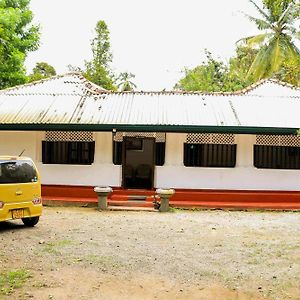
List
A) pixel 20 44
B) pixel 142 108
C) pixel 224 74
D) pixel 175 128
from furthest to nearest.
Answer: pixel 224 74 → pixel 20 44 → pixel 142 108 → pixel 175 128

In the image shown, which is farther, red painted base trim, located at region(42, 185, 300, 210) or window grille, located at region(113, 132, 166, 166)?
window grille, located at region(113, 132, 166, 166)

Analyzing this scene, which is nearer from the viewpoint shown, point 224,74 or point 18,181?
point 18,181

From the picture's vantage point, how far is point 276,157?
551 inches

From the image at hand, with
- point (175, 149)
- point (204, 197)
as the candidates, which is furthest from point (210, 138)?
point (204, 197)

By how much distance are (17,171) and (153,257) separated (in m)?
3.66

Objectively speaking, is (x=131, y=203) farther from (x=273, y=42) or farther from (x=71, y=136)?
(x=273, y=42)

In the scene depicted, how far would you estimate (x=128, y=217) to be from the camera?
Result: 1134 cm

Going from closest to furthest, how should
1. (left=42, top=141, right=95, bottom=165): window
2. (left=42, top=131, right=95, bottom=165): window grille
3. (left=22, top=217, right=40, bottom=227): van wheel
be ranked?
1. (left=22, top=217, right=40, bottom=227): van wheel
2. (left=42, top=131, right=95, bottom=165): window grille
3. (left=42, top=141, right=95, bottom=165): window

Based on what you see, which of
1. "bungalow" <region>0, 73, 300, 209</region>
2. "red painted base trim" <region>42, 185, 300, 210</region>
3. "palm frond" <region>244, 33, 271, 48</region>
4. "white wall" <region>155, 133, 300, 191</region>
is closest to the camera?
"red painted base trim" <region>42, 185, 300, 210</region>

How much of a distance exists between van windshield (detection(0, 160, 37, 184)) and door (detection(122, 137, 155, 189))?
6.36m

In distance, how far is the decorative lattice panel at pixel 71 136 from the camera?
1405 cm

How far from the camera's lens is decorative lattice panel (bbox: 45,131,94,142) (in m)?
14.0

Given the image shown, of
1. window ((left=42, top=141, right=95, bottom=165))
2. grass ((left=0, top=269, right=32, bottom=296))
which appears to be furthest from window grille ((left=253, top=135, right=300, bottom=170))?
grass ((left=0, top=269, right=32, bottom=296))

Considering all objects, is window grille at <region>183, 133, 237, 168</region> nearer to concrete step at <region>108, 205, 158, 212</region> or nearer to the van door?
concrete step at <region>108, 205, 158, 212</region>
